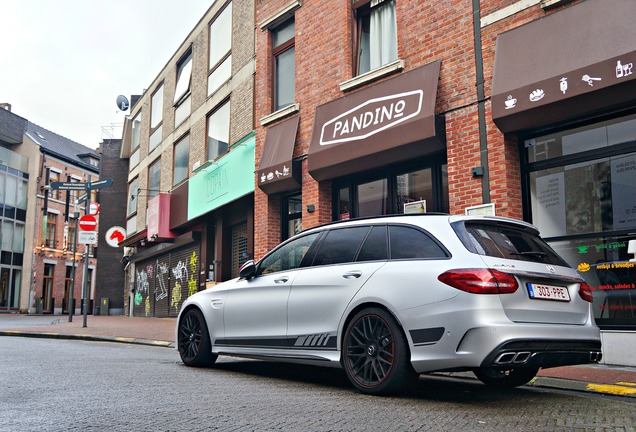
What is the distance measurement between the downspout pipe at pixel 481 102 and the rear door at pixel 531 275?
4.05 m

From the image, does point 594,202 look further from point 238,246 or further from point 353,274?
point 238,246

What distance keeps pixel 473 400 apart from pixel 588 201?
4.49 metres

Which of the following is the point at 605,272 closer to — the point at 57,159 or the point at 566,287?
the point at 566,287

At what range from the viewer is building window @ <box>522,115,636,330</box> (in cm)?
806

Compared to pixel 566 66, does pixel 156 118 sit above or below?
above

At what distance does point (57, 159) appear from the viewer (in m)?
47.4

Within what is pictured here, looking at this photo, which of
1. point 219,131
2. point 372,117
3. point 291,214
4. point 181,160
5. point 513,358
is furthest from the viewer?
point 181,160

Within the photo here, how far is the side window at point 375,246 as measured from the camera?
5.64 metres

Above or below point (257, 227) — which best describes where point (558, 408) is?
below

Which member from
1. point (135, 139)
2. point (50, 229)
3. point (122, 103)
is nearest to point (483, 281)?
point (135, 139)

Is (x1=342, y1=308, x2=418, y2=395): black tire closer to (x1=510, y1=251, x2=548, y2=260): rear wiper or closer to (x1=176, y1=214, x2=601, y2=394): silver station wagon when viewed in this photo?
(x1=176, y1=214, x2=601, y2=394): silver station wagon

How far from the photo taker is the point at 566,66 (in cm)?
827

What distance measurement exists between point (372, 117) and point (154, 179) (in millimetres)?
16117

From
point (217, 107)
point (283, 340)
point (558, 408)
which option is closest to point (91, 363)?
point (283, 340)
